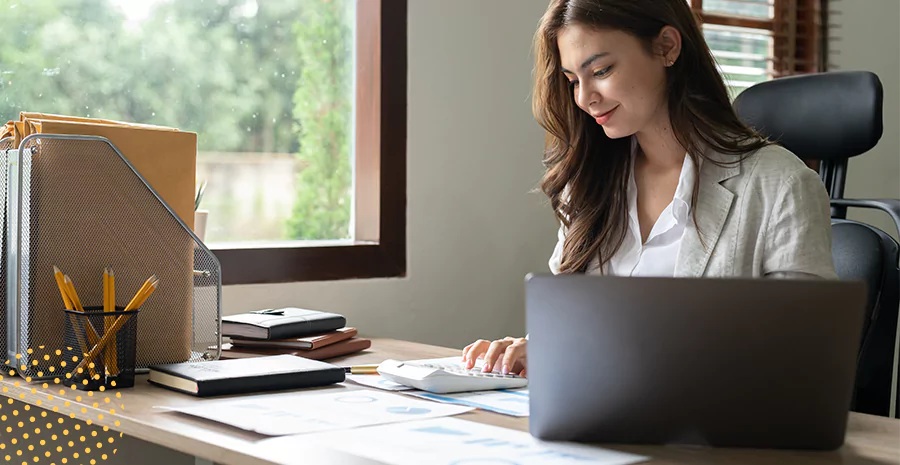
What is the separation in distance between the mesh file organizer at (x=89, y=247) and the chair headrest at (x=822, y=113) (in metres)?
1.11

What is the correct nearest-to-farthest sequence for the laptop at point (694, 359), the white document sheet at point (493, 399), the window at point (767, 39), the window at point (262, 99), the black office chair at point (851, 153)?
the laptop at point (694, 359) < the white document sheet at point (493, 399) < the black office chair at point (851, 153) < the window at point (262, 99) < the window at point (767, 39)

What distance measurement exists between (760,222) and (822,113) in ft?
1.40

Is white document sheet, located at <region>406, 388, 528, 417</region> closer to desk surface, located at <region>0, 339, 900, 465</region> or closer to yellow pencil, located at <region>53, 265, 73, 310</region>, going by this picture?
desk surface, located at <region>0, 339, 900, 465</region>

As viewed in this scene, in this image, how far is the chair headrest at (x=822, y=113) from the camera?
187 cm

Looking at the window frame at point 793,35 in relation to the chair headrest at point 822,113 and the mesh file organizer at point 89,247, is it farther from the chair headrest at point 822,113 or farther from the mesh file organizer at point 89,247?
the mesh file organizer at point 89,247

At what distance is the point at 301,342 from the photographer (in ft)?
5.62

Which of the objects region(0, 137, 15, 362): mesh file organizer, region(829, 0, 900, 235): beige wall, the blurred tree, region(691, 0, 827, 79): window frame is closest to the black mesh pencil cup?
region(0, 137, 15, 362): mesh file organizer

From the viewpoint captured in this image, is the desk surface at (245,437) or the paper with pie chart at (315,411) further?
the paper with pie chart at (315,411)

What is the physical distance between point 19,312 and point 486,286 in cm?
131

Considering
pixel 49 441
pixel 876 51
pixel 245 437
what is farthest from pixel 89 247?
pixel 876 51

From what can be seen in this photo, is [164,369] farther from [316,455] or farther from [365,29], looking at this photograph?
[365,29]

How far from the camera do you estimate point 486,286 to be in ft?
8.25

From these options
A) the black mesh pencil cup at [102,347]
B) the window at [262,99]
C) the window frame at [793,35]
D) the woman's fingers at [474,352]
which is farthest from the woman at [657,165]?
the window frame at [793,35]

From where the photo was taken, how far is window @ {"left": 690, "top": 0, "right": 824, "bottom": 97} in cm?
305
